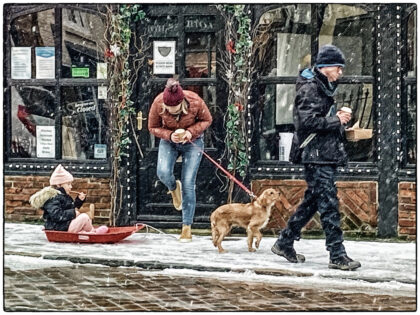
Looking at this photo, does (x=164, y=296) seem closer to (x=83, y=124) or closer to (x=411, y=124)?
(x=83, y=124)

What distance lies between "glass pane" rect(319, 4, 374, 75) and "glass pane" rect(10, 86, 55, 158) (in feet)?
9.97

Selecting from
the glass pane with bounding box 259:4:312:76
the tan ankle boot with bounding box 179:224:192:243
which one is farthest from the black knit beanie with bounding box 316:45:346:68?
the tan ankle boot with bounding box 179:224:192:243

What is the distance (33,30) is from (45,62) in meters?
0.37

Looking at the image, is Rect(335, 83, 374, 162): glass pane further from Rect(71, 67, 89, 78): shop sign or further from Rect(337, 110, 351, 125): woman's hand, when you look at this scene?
Rect(71, 67, 89, 78): shop sign

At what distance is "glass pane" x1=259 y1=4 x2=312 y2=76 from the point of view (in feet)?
36.9

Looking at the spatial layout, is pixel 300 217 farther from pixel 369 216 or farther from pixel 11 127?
pixel 11 127

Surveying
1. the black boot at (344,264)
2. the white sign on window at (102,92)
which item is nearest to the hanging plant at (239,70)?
the white sign on window at (102,92)

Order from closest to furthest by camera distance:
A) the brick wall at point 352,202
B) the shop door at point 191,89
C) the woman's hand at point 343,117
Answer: the woman's hand at point 343,117 → the brick wall at point 352,202 → the shop door at point 191,89

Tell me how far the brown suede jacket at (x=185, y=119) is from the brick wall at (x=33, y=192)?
1112mm

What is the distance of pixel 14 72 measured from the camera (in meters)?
11.4

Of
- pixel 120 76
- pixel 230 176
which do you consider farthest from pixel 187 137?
pixel 120 76

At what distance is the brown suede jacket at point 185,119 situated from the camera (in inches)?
415

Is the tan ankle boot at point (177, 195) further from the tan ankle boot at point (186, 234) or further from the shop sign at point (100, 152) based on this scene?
the shop sign at point (100, 152)

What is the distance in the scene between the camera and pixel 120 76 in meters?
11.4
